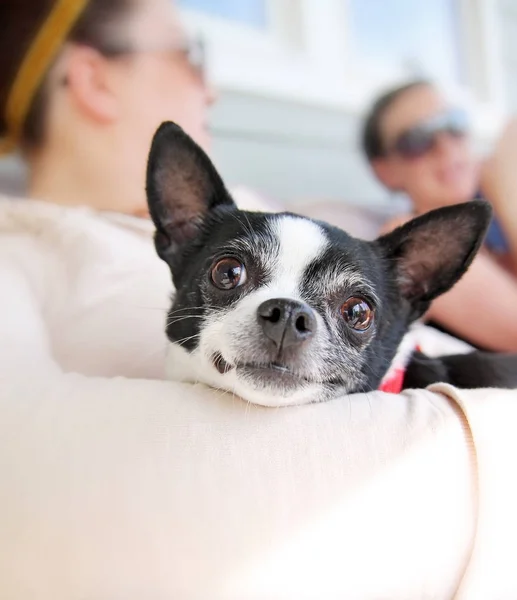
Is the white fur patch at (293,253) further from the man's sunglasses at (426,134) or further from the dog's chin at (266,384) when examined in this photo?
the man's sunglasses at (426,134)

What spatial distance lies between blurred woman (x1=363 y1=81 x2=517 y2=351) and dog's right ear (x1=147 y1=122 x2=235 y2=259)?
2.31ft

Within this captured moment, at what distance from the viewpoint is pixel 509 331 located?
1.36 metres

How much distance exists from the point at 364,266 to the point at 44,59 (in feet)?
3.18

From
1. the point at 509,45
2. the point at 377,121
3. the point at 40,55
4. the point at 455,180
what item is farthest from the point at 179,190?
the point at 509,45

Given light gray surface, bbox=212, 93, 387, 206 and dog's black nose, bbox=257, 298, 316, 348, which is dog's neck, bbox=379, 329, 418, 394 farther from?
light gray surface, bbox=212, 93, 387, 206

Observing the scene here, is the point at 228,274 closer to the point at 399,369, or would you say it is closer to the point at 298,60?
the point at 399,369

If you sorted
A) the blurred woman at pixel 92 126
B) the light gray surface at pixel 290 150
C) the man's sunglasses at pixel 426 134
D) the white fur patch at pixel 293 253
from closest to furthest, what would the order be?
the white fur patch at pixel 293 253 < the blurred woman at pixel 92 126 < the man's sunglasses at pixel 426 134 < the light gray surface at pixel 290 150

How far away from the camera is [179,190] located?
991 millimetres

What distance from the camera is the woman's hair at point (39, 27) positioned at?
1.32m

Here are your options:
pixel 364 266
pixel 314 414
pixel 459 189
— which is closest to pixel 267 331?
pixel 314 414

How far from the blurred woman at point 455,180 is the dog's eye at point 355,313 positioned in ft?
1.91

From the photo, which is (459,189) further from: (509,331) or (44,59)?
(44,59)

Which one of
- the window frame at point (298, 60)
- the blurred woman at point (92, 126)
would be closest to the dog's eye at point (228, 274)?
the blurred woman at point (92, 126)

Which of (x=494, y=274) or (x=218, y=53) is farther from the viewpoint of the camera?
(x=218, y=53)
